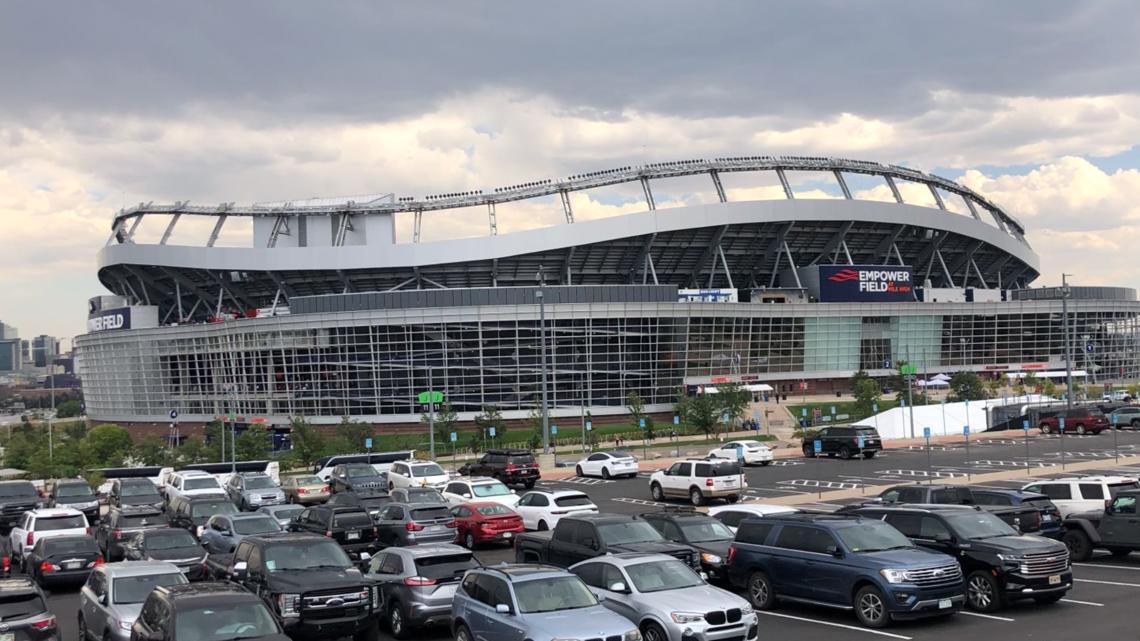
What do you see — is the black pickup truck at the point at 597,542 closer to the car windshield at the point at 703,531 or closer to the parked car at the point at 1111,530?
the car windshield at the point at 703,531

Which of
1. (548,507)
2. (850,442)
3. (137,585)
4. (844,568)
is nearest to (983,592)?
(844,568)

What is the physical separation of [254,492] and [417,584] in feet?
81.2

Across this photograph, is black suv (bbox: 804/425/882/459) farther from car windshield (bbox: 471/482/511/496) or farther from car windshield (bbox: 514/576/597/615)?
car windshield (bbox: 514/576/597/615)

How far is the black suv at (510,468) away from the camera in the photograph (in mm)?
50875

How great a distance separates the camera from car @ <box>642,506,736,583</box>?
72.9 feet

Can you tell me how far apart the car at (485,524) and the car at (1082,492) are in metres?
14.5

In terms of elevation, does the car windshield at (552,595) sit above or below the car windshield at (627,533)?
above

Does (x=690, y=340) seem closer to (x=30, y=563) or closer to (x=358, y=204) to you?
(x=358, y=204)

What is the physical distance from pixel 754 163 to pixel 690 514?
108 meters

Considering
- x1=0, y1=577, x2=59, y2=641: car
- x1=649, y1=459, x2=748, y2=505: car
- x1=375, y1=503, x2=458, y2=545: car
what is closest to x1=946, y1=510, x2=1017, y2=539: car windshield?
x1=375, y1=503, x2=458, y2=545: car

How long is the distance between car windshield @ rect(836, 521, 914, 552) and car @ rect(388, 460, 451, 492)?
27.6m

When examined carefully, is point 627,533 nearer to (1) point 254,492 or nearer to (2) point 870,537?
(2) point 870,537

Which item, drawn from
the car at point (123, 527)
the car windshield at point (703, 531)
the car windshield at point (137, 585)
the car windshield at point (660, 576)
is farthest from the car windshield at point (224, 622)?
the car at point (123, 527)

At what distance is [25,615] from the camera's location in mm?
16641
